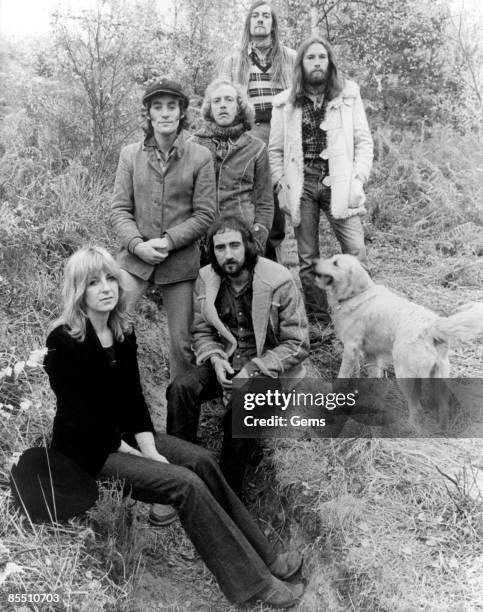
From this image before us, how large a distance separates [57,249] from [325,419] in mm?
2570

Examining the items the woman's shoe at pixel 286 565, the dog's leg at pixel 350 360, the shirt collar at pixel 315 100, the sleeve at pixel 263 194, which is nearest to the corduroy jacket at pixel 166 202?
the sleeve at pixel 263 194

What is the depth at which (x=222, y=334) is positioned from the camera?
12.2 feet

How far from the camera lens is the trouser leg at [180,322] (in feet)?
12.7

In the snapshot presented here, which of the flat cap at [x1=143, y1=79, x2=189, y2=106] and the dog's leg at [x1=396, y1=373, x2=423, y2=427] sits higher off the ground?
the flat cap at [x1=143, y1=79, x2=189, y2=106]

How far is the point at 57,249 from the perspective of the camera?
188 inches

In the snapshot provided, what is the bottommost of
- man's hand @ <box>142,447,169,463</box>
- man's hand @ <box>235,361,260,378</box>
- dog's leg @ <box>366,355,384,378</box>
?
man's hand @ <box>142,447,169,463</box>

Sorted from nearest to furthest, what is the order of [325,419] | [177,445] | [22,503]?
[22,503] < [177,445] < [325,419]

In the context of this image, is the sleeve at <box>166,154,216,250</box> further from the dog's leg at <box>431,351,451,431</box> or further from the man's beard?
the dog's leg at <box>431,351,451,431</box>

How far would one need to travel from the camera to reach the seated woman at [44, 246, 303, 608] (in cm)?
283

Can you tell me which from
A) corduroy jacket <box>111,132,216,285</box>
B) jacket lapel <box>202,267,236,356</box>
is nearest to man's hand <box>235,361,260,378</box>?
jacket lapel <box>202,267,236,356</box>

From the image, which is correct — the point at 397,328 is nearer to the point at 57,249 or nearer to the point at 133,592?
the point at 133,592

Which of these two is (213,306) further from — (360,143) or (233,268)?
(360,143)

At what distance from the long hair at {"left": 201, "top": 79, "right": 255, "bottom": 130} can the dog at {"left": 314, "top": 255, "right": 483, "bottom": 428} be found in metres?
1.17

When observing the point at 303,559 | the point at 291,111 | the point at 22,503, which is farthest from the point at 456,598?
the point at 291,111
